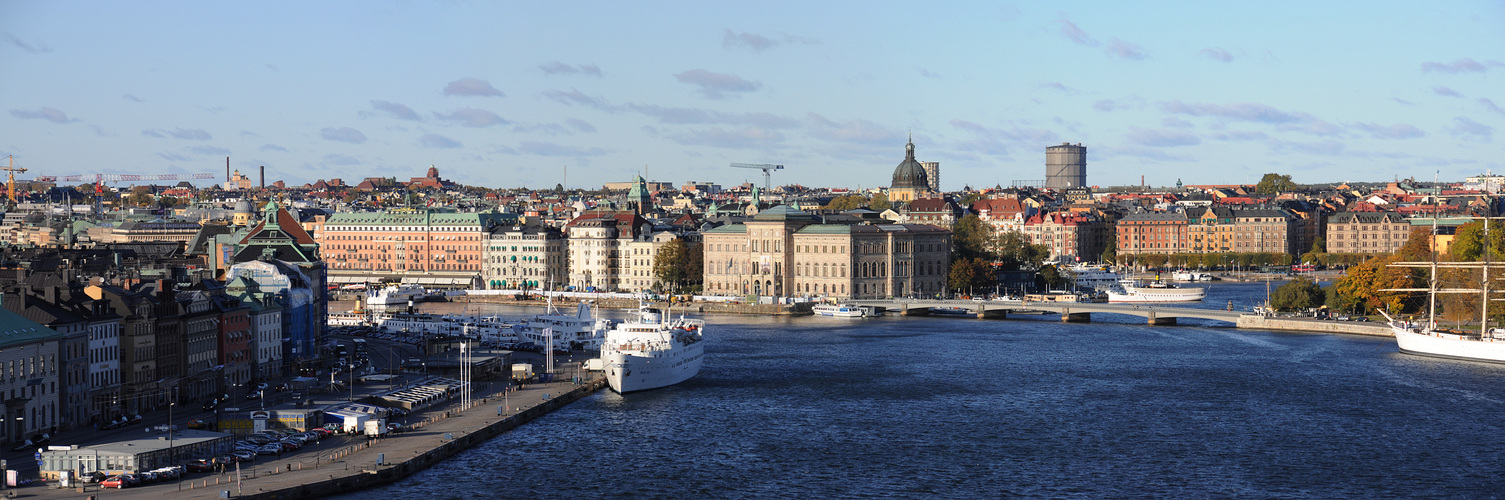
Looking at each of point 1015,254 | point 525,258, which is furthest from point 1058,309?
point 525,258

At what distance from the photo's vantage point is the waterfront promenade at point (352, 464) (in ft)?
107

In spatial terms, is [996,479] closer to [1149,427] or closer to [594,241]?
[1149,427]

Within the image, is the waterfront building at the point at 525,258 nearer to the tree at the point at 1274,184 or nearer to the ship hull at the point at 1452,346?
the ship hull at the point at 1452,346

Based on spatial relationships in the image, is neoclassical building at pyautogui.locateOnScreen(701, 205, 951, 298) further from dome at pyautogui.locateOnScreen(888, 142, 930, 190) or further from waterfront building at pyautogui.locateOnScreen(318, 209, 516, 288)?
dome at pyautogui.locateOnScreen(888, 142, 930, 190)

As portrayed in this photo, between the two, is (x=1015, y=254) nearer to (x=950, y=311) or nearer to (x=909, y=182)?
(x=950, y=311)

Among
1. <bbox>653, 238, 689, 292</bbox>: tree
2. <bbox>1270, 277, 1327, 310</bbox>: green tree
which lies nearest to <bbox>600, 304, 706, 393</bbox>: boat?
<bbox>1270, 277, 1327, 310</bbox>: green tree

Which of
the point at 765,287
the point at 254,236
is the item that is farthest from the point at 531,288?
the point at 254,236

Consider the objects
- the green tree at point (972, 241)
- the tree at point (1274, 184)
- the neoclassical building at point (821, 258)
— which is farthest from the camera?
the tree at point (1274, 184)

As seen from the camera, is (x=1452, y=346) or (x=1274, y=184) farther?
(x=1274, y=184)

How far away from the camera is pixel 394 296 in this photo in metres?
91.1

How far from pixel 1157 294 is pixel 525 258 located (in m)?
37.5

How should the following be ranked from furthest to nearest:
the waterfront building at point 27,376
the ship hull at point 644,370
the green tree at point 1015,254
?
the green tree at point 1015,254, the ship hull at point 644,370, the waterfront building at point 27,376

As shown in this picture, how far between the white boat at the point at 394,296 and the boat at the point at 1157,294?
3651 cm

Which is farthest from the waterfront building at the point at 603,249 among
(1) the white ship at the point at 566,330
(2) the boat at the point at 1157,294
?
(1) the white ship at the point at 566,330
